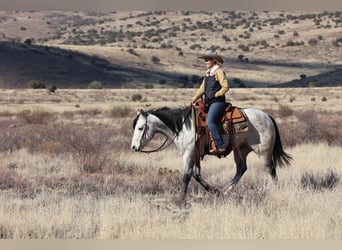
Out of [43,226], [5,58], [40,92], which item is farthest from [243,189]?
[5,58]

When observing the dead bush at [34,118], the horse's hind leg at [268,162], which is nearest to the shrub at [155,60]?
the dead bush at [34,118]

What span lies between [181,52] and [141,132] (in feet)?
277

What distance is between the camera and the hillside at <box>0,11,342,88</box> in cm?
7175

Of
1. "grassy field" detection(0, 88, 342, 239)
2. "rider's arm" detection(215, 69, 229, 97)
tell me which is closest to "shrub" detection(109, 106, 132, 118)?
"grassy field" detection(0, 88, 342, 239)

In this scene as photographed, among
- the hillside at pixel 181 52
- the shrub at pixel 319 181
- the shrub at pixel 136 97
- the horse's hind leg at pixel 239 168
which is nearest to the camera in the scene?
the horse's hind leg at pixel 239 168

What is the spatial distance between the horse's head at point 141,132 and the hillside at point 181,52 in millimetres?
57920

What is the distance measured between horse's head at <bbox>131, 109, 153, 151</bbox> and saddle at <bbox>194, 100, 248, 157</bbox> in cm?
76

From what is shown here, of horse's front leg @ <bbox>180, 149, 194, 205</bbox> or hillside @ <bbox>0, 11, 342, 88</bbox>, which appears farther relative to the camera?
hillside @ <bbox>0, 11, 342, 88</bbox>

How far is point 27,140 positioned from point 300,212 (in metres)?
11.8

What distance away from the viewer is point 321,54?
302 ft

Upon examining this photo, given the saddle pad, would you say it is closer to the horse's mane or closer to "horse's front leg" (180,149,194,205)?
the horse's mane

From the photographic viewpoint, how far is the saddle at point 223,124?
901cm

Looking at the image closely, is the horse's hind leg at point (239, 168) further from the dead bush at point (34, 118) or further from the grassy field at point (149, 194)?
the dead bush at point (34, 118)

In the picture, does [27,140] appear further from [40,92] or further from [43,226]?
[40,92]
